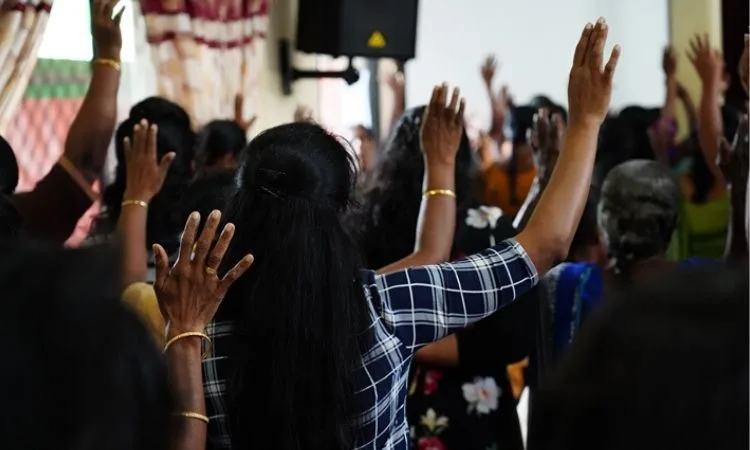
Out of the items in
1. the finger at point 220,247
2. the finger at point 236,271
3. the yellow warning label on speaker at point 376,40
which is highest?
the yellow warning label on speaker at point 376,40

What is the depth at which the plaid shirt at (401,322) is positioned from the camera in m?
1.11

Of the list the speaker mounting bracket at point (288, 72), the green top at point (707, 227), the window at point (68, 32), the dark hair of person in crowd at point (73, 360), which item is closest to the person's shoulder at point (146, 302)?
the dark hair of person in crowd at point (73, 360)

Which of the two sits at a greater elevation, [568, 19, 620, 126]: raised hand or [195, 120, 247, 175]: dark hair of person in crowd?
[568, 19, 620, 126]: raised hand

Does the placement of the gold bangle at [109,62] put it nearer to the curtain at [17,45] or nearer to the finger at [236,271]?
the curtain at [17,45]

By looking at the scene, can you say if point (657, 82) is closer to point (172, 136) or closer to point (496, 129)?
point (496, 129)

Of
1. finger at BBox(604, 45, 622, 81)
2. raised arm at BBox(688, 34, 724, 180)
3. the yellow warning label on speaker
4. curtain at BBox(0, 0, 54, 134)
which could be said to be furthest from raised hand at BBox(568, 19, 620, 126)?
the yellow warning label on speaker

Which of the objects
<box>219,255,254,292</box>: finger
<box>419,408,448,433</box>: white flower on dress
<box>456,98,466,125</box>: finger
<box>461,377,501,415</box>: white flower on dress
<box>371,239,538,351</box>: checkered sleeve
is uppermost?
<box>456,98,466,125</box>: finger

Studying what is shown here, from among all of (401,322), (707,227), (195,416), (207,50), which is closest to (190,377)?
(195,416)

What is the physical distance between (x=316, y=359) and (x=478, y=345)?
0.63 m

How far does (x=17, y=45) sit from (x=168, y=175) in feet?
1.89

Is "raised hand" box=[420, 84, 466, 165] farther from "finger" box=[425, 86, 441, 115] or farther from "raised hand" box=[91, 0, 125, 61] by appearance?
"raised hand" box=[91, 0, 125, 61]

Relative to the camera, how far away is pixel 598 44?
49.6 inches

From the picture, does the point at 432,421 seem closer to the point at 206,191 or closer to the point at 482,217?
the point at 482,217

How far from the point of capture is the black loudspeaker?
3195mm
